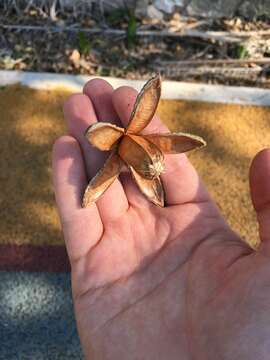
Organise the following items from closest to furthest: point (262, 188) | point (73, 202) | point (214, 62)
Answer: point (262, 188) → point (73, 202) → point (214, 62)

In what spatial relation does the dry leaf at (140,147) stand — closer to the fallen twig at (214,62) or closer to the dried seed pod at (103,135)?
the dried seed pod at (103,135)

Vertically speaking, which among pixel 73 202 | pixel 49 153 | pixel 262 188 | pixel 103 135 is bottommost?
pixel 49 153

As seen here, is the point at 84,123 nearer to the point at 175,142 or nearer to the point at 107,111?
the point at 107,111

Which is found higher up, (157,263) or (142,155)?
(142,155)

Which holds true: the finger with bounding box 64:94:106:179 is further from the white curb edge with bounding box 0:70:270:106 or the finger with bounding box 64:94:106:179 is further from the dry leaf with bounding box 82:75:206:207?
the white curb edge with bounding box 0:70:270:106

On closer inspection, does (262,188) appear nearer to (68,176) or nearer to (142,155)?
(142,155)

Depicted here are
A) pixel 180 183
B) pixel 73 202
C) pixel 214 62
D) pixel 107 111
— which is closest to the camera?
pixel 73 202

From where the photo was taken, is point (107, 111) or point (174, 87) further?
point (174, 87)

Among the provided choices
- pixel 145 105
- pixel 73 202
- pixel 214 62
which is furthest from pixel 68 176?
pixel 214 62

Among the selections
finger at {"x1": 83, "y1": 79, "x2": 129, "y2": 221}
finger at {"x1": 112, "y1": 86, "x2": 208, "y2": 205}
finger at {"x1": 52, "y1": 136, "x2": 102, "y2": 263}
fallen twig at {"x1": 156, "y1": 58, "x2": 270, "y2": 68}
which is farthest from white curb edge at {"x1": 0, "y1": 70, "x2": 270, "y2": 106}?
finger at {"x1": 52, "y1": 136, "x2": 102, "y2": 263}
